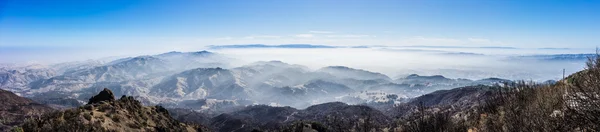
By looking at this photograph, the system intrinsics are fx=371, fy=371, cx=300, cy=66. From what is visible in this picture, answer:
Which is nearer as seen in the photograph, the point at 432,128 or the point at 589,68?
the point at 589,68

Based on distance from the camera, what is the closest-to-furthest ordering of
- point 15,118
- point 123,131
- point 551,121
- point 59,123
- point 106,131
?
point 551,121, point 59,123, point 106,131, point 123,131, point 15,118

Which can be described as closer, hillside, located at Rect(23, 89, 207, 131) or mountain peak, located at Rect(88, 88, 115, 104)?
hillside, located at Rect(23, 89, 207, 131)

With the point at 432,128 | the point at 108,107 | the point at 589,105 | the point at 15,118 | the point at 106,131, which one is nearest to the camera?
the point at 589,105

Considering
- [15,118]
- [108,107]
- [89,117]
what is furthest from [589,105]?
[15,118]

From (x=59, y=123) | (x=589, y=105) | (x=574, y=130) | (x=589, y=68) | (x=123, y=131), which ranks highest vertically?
(x=589, y=68)

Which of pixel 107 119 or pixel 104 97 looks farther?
pixel 104 97

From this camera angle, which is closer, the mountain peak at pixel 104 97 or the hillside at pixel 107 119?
the hillside at pixel 107 119

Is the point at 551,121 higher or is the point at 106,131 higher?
the point at 551,121

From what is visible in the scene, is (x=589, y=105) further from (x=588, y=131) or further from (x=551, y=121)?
(x=551, y=121)

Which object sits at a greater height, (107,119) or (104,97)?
(104,97)
